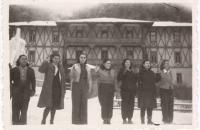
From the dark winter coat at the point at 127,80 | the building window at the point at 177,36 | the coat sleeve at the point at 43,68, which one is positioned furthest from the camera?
the building window at the point at 177,36

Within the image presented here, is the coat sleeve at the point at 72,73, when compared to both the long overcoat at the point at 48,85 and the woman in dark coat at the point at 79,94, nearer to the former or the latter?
the woman in dark coat at the point at 79,94

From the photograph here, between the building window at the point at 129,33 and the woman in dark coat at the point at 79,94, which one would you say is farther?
the building window at the point at 129,33

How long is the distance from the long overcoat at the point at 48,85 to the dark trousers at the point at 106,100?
0.56m

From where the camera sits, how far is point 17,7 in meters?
6.38

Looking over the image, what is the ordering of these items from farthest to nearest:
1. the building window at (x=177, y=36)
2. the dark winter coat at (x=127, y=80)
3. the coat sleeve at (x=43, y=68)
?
1. the building window at (x=177, y=36)
2. the dark winter coat at (x=127, y=80)
3. the coat sleeve at (x=43, y=68)

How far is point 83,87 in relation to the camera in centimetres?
629

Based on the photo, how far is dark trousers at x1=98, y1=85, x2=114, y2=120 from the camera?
628 centimetres

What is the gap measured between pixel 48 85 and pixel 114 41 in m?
1.18

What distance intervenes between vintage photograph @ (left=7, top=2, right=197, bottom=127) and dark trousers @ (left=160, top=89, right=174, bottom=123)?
0.04 ft

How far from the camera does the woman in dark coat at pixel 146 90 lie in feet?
20.7

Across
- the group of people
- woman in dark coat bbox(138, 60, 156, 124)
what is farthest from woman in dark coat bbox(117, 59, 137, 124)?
woman in dark coat bbox(138, 60, 156, 124)

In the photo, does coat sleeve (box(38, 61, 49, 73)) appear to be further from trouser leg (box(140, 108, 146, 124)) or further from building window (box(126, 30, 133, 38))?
trouser leg (box(140, 108, 146, 124))

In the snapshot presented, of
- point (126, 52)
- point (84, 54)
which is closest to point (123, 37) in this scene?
point (126, 52)

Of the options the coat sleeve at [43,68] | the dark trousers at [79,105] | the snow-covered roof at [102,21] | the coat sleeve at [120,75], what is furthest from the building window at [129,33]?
the coat sleeve at [43,68]
